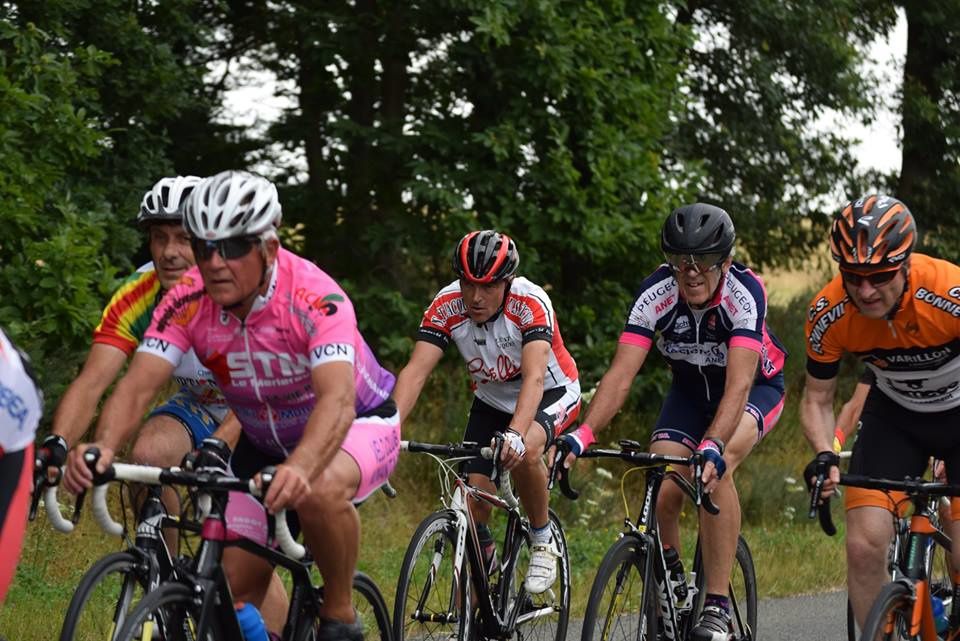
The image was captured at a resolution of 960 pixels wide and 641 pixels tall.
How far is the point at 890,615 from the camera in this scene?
5.15 m

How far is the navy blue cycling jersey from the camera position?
21.5ft

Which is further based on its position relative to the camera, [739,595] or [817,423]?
[739,595]

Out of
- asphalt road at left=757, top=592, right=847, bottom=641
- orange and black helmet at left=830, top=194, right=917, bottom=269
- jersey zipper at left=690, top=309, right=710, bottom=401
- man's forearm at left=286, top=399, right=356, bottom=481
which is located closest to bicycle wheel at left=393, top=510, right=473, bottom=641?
jersey zipper at left=690, top=309, right=710, bottom=401

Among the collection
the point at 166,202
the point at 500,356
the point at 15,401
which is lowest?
the point at 15,401

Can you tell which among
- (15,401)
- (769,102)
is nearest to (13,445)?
(15,401)

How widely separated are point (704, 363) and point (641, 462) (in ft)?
2.24

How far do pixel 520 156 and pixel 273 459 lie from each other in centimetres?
883

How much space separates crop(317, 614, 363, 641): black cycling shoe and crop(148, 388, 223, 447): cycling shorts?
1.23 metres

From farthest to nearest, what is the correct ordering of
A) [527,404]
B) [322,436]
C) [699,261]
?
[699,261] < [527,404] < [322,436]

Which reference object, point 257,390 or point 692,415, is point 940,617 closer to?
point 692,415

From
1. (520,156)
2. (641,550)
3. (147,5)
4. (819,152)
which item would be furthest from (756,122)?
(641,550)

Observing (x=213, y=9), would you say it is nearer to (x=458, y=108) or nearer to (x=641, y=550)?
(x=458, y=108)

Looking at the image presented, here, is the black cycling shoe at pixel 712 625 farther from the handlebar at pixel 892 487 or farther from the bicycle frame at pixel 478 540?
the handlebar at pixel 892 487

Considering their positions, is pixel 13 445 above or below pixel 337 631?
above
